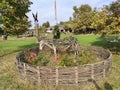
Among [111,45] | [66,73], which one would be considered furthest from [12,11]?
[111,45]

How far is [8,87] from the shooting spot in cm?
1423

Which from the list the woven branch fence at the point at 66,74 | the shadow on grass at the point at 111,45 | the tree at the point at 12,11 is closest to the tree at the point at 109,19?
the shadow on grass at the point at 111,45

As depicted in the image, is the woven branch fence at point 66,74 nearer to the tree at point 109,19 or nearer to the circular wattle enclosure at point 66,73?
the circular wattle enclosure at point 66,73

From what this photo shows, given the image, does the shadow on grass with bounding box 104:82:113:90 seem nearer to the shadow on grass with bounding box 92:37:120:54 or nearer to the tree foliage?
the tree foliage

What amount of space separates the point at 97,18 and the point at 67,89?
10.7 meters

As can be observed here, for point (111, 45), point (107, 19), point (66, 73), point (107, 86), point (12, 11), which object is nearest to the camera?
point (66, 73)

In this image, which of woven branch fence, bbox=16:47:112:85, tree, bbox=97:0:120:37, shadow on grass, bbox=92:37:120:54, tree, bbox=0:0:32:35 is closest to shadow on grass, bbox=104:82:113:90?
woven branch fence, bbox=16:47:112:85

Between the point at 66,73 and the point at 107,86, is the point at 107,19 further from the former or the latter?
the point at 66,73

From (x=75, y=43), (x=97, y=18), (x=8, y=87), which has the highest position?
(x=97, y=18)

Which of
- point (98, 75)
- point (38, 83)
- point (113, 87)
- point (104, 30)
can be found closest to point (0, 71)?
point (38, 83)

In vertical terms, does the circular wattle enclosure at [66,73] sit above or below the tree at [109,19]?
below

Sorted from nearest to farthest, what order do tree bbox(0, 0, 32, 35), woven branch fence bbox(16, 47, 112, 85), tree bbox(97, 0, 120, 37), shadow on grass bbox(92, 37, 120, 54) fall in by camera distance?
1. woven branch fence bbox(16, 47, 112, 85)
2. tree bbox(97, 0, 120, 37)
3. tree bbox(0, 0, 32, 35)
4. shadow on grass bbox(92, 37, 120, 54)

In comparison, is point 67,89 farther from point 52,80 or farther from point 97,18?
point 97,18

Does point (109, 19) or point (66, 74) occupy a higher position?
point (109, 19)
